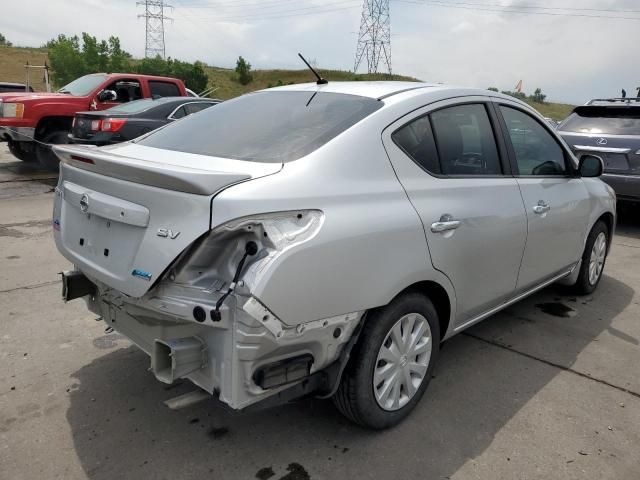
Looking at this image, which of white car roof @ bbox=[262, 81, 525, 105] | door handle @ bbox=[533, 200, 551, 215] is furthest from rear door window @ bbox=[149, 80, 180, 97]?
door handle @ bbox=[533, 200, 551, 215]

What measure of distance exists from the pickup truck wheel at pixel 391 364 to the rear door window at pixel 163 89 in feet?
32.7

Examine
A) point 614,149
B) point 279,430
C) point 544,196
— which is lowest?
point 279,430

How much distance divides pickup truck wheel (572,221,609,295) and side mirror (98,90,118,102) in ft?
29.8

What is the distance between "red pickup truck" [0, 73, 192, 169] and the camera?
9.31m

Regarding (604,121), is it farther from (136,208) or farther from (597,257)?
(136,208)

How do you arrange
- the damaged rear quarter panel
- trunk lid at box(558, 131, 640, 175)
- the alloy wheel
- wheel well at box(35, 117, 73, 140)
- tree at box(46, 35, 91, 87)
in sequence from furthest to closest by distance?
tree at box(46, 35, 91, 87) → wheel well at box(35, 117, 73, 140) → trunk lid at box(558, 131, 640, 175) → the alloy wheel → the damaged rear quarter panel

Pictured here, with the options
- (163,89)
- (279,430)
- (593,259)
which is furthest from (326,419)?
(163,89)

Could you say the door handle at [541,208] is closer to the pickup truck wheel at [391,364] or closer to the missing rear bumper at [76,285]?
the pickup truck wheel at [391,364]

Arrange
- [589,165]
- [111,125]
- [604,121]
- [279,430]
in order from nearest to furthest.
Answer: [279,430] < [589,165] < [604,121] < [111,125]

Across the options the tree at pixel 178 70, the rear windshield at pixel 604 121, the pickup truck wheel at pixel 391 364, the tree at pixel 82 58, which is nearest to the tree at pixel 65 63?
the tree at pixel 82 58

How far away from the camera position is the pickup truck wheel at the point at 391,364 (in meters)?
2.35

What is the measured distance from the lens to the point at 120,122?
8.34 m

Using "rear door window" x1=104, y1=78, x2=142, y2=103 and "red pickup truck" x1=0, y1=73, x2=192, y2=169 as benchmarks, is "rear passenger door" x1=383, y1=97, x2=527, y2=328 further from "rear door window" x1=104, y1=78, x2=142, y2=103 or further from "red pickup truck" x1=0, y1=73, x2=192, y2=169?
"rear door window" x1=104, y1=78, x2=142, y2=103

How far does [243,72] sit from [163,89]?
228 ft
